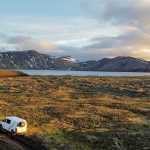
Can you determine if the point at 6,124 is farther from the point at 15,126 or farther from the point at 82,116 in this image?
the point at 82,116

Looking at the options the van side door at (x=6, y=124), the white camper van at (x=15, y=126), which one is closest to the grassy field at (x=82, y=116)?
the white camper van at (x=15, y=126)

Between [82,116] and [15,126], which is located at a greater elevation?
[15,126]

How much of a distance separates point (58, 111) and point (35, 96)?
21.9 metres

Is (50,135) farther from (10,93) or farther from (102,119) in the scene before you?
(10,93)

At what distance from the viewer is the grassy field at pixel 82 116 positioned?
48531 millimetres

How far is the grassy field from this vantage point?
48.5m

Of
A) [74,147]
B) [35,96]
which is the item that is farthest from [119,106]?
[74,147]

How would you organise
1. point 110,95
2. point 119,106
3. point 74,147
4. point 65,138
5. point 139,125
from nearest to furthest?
point 74,147 < point 65,138 < point 139,125 < point 119,106 < point 110,95

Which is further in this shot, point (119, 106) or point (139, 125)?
point (119, 106)

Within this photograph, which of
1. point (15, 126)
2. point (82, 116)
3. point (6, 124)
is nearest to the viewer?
point (15, 126)

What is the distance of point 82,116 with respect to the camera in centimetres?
6444

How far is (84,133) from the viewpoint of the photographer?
52.6 m

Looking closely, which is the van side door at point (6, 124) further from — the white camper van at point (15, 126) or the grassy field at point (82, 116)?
the grassy field at point (82, 116)

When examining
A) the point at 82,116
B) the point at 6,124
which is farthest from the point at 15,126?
the point at 82,116
